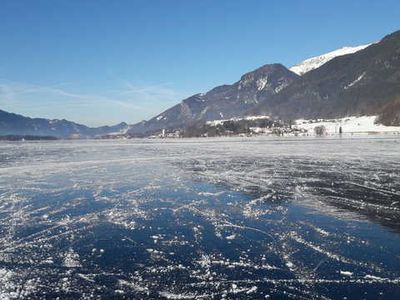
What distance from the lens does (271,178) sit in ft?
85.2

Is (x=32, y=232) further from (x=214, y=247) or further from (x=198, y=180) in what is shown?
(x=198, y=180)

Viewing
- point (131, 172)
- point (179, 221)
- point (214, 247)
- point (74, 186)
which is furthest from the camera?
point (131, 172)

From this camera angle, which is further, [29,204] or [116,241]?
[29,204]

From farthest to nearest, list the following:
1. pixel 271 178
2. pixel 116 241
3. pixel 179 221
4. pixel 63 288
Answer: pixel 271 178 → pixel 179 221 → pixel 116 241 → pixel 63 288

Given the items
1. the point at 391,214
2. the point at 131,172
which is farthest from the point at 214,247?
the point at 131,172

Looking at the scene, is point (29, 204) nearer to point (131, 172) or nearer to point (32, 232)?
point (32, 232)

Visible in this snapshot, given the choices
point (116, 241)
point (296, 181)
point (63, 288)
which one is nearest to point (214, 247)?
point (116, 241)

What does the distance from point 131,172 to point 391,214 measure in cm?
1911

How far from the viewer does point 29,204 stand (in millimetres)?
18547

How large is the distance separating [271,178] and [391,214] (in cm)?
1091

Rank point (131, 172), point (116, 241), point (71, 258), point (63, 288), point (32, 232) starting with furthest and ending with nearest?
point (131, 172), point (32, 232), point (116, 241), point (71, 258), point (63, 288)

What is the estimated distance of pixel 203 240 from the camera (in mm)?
12609

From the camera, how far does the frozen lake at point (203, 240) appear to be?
9.08 metres

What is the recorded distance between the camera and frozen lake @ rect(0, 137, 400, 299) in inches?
357
